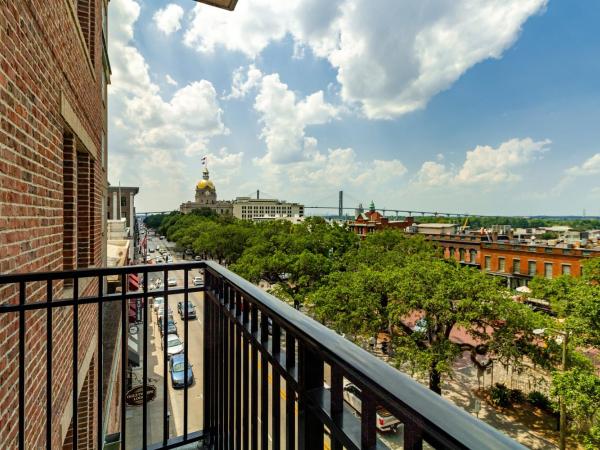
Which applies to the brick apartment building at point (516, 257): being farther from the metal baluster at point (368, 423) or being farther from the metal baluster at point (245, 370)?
the metal baluster at point (368, 423)

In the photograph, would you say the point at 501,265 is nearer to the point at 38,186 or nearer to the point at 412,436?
the point at 38,186

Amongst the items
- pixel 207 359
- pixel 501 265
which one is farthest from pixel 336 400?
pixel 501 265

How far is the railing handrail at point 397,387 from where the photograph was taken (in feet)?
2.20

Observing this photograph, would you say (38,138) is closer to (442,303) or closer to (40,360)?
(40,360)

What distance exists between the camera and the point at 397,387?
85cm

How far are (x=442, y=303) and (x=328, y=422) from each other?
1192 cm

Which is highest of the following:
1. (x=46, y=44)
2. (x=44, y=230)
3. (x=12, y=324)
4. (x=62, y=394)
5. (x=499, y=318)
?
(x=46, y=44)

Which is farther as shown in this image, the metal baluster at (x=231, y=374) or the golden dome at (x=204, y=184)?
the golden dome at (x=204, y=184)

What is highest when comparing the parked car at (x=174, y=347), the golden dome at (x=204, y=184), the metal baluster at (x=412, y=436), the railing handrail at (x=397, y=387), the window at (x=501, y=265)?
the golden dome at (x=204, y=184)

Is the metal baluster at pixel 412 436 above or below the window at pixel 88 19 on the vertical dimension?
below

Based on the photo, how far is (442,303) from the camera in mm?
11867

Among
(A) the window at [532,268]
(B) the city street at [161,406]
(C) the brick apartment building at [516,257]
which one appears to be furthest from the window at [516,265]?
(B) the city street at [161,406]

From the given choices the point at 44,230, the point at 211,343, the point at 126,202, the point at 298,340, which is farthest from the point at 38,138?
the point at 126,202

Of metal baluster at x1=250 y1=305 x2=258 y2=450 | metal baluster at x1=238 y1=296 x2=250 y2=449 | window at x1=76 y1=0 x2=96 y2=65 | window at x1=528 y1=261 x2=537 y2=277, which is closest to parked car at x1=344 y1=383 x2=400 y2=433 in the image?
metal baluster at x1=250 y1=305 x2=258 y2=450
